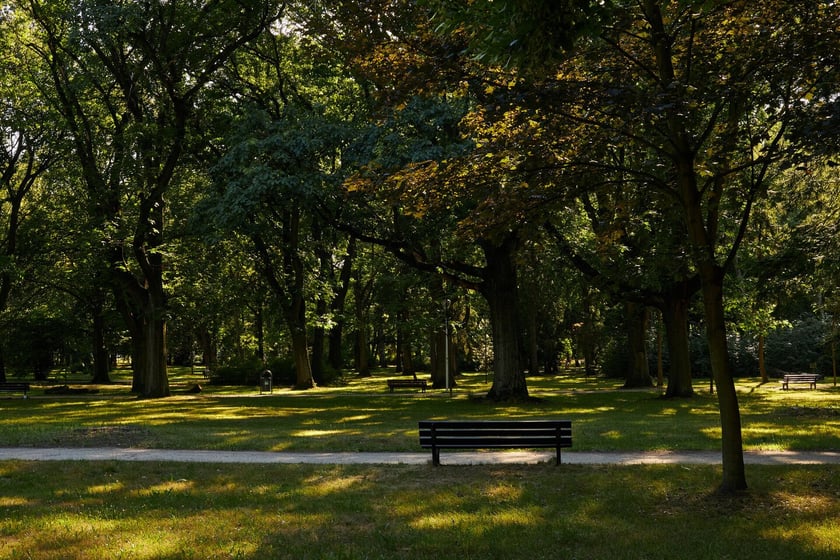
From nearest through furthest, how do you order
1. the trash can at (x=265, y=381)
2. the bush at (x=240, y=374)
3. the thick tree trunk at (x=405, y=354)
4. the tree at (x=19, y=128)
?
the tree at (x=19, y=128) → the trash can at (x=265, y=381) → the bush at (x=240, y=374) → the thick tree trunk at (x=405, y=354)

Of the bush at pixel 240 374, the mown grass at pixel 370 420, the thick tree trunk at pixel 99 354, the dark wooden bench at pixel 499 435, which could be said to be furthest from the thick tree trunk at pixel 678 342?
the thick tree trunk at pixel 99 354

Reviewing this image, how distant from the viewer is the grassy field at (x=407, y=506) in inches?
251

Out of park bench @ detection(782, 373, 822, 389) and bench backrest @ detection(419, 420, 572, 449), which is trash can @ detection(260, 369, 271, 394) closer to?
park bench @ detection(782, 373, 822, 389)

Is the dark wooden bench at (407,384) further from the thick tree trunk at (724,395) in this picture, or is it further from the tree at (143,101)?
the thick tree trunk at (724,395)

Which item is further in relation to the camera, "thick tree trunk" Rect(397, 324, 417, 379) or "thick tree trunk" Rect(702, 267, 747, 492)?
"thick tree trunk" Rect(397, 324, 417, 379)

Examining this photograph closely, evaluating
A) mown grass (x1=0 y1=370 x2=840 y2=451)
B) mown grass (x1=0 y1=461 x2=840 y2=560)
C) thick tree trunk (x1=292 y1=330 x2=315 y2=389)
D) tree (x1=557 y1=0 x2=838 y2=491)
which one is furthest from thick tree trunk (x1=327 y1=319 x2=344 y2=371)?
tree (x1=557 y1=0 x2=838 y2=491)

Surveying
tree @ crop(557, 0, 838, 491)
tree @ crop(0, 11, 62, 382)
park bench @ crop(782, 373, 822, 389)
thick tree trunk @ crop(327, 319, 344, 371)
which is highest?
tree @ crop(0, 11, 62, 382)

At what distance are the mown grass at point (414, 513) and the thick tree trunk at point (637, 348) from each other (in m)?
24.2

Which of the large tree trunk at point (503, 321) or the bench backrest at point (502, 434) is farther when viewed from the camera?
the large tree trunk at point (503, 321)

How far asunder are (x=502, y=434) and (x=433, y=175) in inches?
149

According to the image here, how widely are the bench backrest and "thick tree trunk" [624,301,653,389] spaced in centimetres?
2425

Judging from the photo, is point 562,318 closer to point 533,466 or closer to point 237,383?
point 237,383

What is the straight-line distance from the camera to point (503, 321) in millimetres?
23500

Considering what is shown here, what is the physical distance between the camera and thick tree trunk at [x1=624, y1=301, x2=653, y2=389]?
33.5 meters
